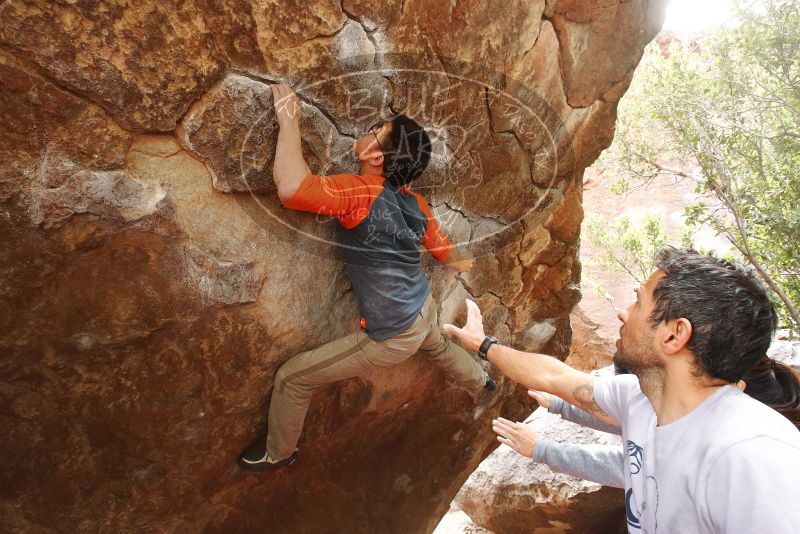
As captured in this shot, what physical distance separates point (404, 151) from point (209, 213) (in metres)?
0.78

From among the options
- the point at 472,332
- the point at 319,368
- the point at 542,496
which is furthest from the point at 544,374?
the point at 542,496

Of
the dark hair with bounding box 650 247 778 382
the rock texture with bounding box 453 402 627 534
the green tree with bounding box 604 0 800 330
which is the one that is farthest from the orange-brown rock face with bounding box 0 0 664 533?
the green tree with bounding box 604 0 800 330

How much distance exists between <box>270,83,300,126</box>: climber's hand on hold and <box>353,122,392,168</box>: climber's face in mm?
300

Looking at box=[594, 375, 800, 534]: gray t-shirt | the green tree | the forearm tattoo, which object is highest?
the green tree

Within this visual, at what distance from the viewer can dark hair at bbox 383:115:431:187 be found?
7.09ft

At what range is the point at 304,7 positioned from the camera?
1946mm

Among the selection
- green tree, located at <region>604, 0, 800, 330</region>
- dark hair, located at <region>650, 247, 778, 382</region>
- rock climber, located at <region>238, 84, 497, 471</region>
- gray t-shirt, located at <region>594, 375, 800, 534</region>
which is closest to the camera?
gray t-shirt, located at <region>594, 375, 800, 534</region>

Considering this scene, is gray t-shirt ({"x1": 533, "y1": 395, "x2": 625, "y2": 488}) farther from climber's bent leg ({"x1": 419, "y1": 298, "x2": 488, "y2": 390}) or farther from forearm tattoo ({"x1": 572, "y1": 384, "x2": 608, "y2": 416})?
climber's bent leg ({"x1": 419, "y1": 298, "x2": 488, "y2": 390})

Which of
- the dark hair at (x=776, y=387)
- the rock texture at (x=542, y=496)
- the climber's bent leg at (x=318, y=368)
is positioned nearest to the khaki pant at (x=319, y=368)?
the climber's bent leg at (x=318, y=368)

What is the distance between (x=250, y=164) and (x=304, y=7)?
58 centimetres

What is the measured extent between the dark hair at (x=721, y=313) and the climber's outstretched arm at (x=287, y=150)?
1.28m

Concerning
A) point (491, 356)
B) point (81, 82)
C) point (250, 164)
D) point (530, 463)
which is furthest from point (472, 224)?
point (530, 463)

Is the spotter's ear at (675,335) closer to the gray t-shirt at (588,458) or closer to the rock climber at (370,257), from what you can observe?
the gray t-shirt at (588,458)

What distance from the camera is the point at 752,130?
221 inches
